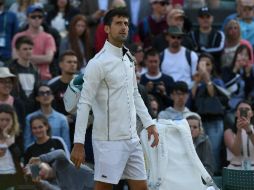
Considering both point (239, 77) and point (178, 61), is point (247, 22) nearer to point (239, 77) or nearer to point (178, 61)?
point (239, 77)

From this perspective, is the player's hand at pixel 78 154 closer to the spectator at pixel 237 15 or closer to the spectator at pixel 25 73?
the spectator at pixel 25 73

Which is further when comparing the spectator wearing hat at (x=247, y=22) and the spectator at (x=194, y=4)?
the spectator at (x=194, y=4)

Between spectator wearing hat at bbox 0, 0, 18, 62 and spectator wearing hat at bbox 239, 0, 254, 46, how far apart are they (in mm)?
3647

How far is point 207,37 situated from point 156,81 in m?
1.85

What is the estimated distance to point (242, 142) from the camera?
40.1 ft

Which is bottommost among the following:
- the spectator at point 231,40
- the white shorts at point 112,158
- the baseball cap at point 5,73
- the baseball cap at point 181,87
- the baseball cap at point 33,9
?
the white shorts at point 112,158

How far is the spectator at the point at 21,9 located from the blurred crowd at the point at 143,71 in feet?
0.05

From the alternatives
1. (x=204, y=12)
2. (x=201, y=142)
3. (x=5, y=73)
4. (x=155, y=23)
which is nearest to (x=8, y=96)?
(x=5, y=73)

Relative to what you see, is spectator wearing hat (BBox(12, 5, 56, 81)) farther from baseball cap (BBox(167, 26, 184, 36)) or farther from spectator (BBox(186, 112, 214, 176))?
spectator (BBox(186, 112, 214, 176))

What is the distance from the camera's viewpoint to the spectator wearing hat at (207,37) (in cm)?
1480

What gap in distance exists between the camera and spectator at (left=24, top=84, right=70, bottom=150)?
1226cm

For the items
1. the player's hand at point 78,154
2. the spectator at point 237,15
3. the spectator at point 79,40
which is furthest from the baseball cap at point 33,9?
the player's hand at point 78,154

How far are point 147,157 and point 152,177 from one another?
214mm

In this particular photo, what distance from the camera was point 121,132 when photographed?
8.31m
